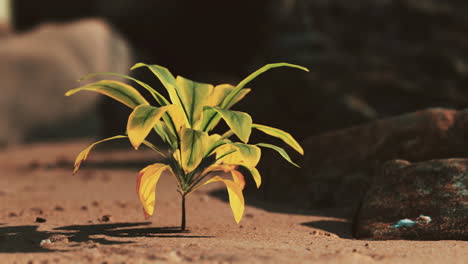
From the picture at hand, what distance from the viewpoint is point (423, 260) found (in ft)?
6.82

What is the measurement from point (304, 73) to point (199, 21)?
394cm

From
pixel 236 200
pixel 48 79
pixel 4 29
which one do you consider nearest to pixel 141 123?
pixel 236 200

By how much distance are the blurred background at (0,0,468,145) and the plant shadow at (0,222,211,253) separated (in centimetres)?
184

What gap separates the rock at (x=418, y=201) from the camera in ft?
8.30

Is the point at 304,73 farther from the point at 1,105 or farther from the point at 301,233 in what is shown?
the point at 1,105

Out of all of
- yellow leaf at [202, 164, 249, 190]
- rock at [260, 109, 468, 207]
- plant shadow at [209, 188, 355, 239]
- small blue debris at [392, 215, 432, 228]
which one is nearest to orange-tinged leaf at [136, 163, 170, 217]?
yellow leaf at [202, 164, 249, 190]

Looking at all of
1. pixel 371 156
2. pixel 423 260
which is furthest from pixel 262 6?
pixel 423 260

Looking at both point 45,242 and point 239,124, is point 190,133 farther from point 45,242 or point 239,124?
point 45,242

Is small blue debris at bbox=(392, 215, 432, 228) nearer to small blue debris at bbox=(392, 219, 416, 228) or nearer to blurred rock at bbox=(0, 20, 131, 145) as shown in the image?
small blue debris at bbox=(392, 219, 416, 228)

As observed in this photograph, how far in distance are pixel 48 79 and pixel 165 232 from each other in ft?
13.7

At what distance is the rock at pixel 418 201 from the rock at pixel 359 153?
0.26 metres

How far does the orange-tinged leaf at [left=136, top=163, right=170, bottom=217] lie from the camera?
243cm

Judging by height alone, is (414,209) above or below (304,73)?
below

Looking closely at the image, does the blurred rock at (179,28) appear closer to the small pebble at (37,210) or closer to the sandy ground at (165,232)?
the sandy ground at (165,232)
